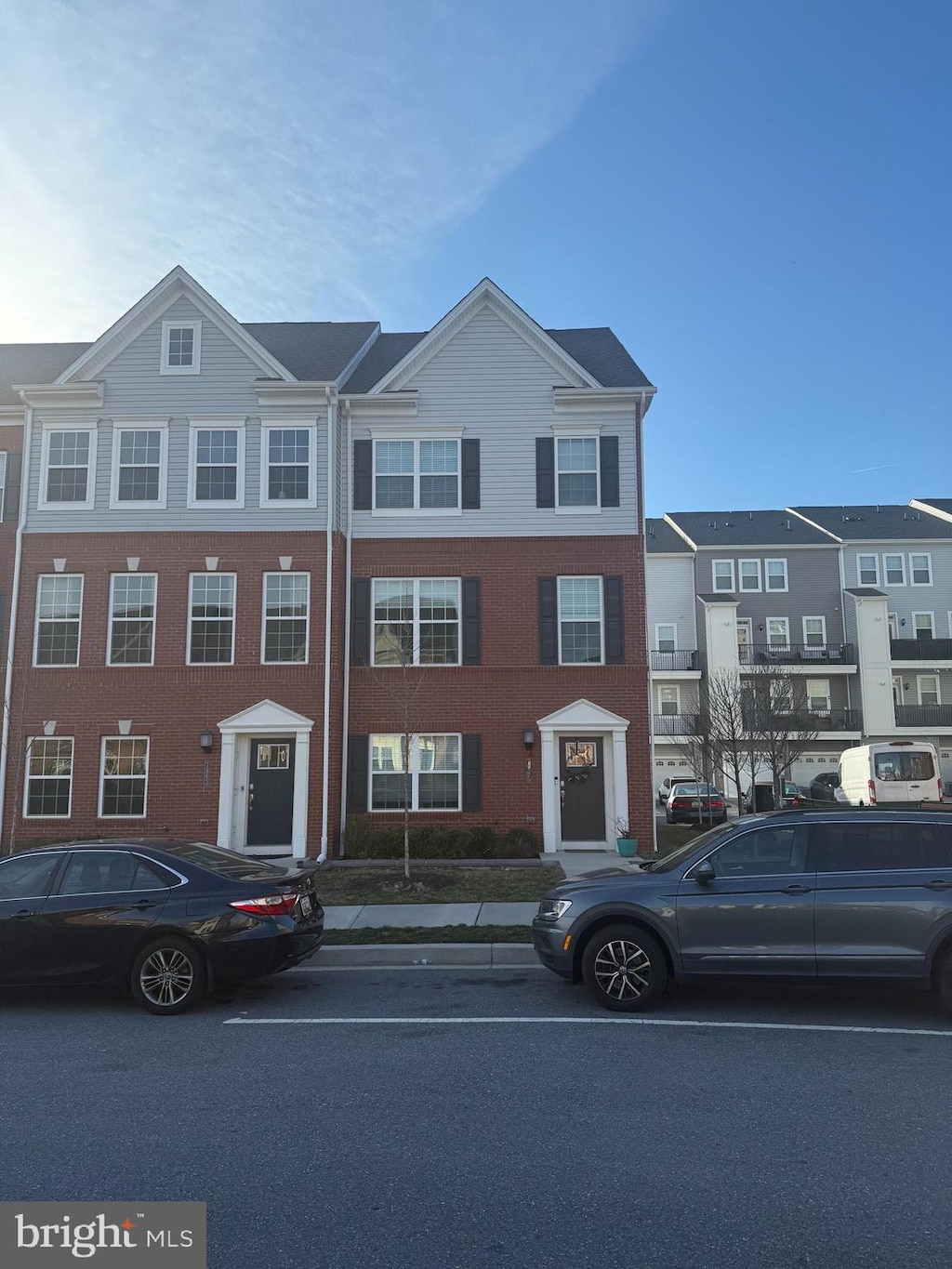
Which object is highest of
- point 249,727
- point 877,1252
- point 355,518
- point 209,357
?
point 209,357

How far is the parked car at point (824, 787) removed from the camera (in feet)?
116

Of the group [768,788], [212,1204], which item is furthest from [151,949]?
[768,788]

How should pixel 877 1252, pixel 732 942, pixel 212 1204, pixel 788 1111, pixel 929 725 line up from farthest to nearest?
pixel 929 725, pixel 732 942, pixel 788 1111, pixel 212 1204, pixel 877 1252

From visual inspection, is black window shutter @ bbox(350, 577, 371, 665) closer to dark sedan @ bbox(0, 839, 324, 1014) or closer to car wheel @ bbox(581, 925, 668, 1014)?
dark sedan @ bbox(0, 839, 324, 1014)

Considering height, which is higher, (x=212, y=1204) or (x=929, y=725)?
(x=929, y=725)

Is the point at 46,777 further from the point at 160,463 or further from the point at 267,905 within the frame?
the point at 267,905

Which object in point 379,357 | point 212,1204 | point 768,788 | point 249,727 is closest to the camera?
point 212,1204

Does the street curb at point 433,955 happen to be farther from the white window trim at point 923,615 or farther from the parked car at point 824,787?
the white window trim at point 923,615

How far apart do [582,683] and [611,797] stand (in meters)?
2.43

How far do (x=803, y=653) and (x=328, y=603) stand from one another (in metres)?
28.6

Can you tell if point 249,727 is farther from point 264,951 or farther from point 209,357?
point 264,951

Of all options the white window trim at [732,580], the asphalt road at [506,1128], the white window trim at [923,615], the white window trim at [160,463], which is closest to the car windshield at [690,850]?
the asphalt road at [506,1128]

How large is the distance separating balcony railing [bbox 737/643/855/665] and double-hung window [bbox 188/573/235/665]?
88.3 ft

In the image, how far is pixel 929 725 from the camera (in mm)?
39406
